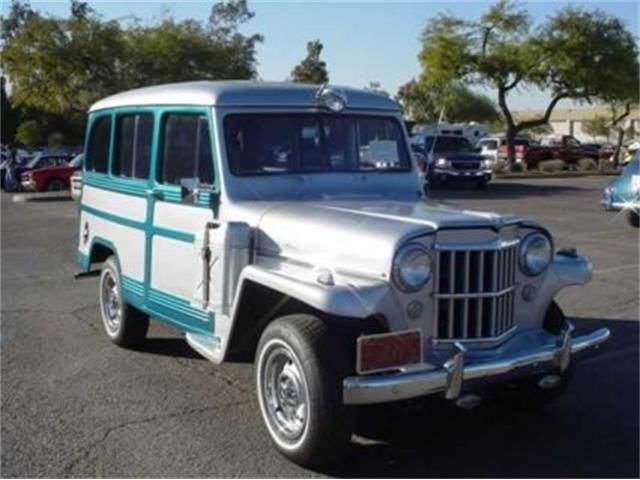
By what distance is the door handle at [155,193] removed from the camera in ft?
19.7

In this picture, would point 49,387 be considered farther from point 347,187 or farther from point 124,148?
point 347,187

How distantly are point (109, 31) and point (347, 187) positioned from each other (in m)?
29.9

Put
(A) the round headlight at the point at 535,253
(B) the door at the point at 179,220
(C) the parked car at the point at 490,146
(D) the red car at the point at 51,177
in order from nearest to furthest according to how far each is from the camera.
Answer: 1. (A) the round headlight at the point at 535,253
2. (B) the door at the point at 179,220
3. (D) the red car at the point at 51,177
4. (C) the parked car at the point at 490,146

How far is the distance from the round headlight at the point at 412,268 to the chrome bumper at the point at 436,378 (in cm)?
40

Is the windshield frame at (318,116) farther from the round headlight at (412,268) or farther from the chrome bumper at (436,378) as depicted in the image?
the chrome bumper at (436,378)

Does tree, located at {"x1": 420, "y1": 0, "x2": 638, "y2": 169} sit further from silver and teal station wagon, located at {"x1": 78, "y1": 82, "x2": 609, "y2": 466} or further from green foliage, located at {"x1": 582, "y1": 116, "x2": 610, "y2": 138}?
green foliage, located at {"x1": 582, "y1": 116, "x2": 610, "y2": 138}

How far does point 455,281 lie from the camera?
14.6 feet

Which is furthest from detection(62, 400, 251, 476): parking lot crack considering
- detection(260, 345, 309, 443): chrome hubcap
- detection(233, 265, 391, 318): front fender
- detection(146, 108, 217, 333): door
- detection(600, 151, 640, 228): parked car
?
detection(600, 151, 640, 228): parked car

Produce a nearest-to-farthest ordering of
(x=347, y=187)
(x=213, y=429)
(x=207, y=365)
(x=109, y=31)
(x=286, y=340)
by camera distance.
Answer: (x=286, y=340), (x=213, y=429), (x=347, y=187), (x=207, y=365), (x=109, y=31)

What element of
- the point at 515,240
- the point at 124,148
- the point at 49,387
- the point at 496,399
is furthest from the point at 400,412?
the point at 124,148

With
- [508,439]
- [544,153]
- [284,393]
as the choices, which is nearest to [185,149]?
[284,393]

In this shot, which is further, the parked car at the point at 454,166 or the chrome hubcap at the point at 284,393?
the parked car at the point at 454,166

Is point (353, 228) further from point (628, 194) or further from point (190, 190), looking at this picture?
point (628, 194)

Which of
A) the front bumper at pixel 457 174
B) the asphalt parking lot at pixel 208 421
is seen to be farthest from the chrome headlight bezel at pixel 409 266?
the front bumper at pixel 457 174
